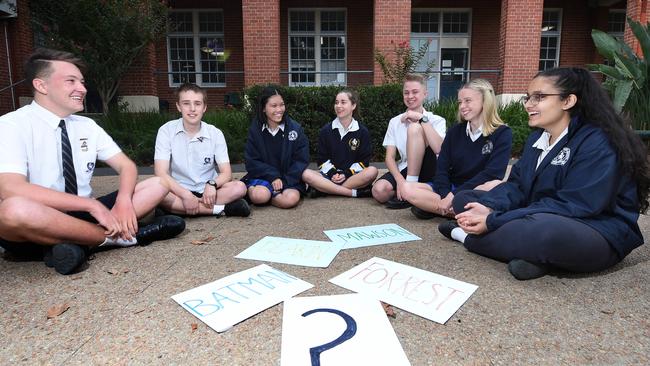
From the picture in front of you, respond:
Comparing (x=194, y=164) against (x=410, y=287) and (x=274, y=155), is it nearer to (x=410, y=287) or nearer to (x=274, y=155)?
(x=274, y=155)

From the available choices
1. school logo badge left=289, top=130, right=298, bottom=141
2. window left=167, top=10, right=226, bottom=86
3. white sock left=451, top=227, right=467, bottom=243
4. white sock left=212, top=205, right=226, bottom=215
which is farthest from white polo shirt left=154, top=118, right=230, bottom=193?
window left=167, top=10, right=226, bottom=86

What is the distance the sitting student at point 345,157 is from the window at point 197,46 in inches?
421

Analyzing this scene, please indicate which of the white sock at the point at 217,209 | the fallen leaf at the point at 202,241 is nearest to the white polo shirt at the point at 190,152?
the white sock at the point at 217,209

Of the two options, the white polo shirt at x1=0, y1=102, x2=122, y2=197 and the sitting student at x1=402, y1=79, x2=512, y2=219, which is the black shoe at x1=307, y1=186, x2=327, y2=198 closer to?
the sitting student at x1=402, y1=79, x2=512, y2=219

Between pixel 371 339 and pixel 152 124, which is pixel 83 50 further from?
pixel 371 339

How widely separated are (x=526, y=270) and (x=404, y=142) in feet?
7.22

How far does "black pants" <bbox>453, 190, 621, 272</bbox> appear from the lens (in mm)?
2049

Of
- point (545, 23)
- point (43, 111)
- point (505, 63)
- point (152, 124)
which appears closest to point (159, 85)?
point (152, 124)

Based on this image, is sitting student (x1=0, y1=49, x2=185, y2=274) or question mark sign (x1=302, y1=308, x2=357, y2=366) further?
sitting student (x1=0, y1=49, x2=185, y2=274)

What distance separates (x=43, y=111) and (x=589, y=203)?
10.0 ft

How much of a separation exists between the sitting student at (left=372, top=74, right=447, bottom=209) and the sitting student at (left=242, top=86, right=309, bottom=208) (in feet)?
Result: 2.73

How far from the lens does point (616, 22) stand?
570 inches

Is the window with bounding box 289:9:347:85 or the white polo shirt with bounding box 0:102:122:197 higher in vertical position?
the window with bounding box 289:9:347:85

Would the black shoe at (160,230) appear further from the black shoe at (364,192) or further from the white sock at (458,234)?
the black shoe at (364,192)
